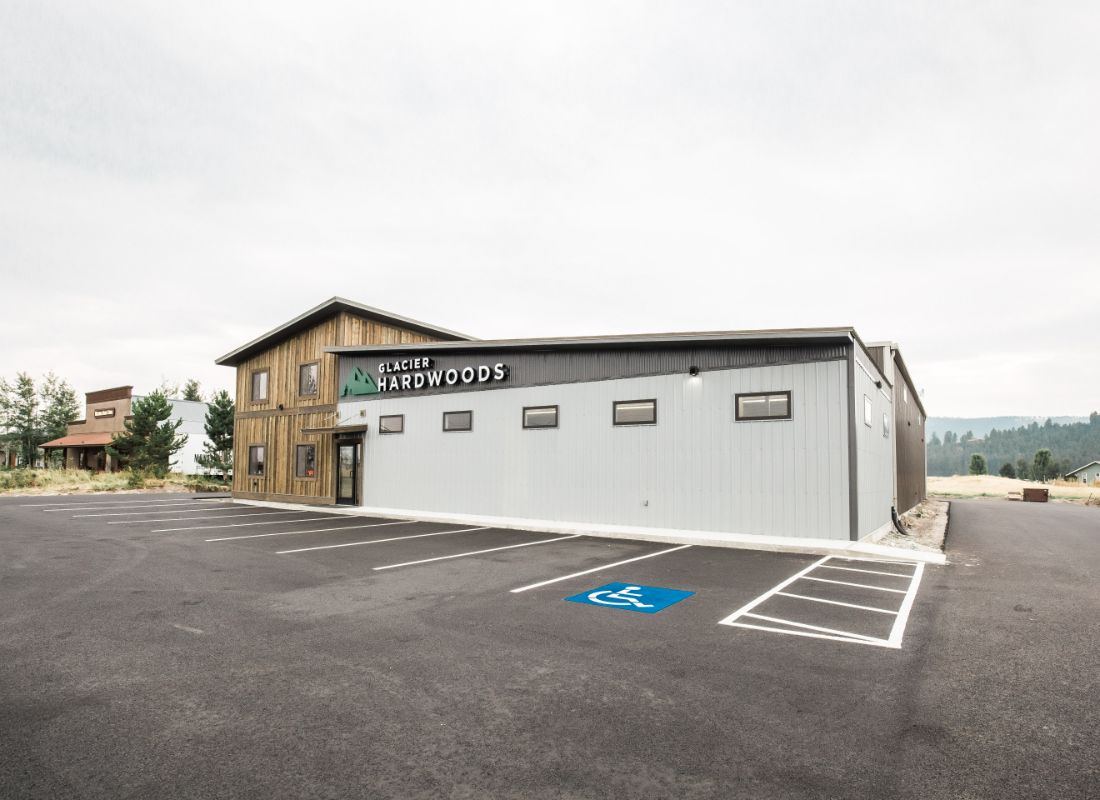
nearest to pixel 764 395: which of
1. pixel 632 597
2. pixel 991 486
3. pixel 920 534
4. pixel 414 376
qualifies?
pixel 920 534

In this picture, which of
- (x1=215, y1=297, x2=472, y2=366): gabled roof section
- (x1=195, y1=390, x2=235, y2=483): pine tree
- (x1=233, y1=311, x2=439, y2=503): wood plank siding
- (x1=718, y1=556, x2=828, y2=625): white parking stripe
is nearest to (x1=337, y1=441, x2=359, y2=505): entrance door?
(x1=233, y1=311, x2=439, y2=503): wood plank siding

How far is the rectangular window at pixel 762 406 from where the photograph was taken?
13.5 meters

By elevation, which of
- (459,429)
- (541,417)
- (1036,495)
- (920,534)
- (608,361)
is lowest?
(1036,495)

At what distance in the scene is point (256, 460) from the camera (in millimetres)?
26297

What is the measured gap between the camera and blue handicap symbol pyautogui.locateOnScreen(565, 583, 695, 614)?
7.35m

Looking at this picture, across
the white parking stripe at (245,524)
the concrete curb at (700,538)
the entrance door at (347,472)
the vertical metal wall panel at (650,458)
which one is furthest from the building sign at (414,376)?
the white parking stripe at (245,524)

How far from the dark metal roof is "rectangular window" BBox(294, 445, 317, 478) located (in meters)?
7.19

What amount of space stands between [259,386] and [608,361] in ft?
59.3

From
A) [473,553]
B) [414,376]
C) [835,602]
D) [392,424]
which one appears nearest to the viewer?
[835,602]

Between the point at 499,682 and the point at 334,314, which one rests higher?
the point at 334,314

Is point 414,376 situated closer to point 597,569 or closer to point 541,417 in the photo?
point 541,417

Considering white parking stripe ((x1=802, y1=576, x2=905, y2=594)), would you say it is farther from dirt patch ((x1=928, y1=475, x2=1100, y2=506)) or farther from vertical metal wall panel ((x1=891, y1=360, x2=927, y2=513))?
dirt patch ((x1=928, y1=475, x2=1100, y2=506))

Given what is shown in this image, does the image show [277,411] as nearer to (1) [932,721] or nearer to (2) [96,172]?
(2) [96,172]

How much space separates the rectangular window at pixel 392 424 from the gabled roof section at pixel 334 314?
4161 millimetres
